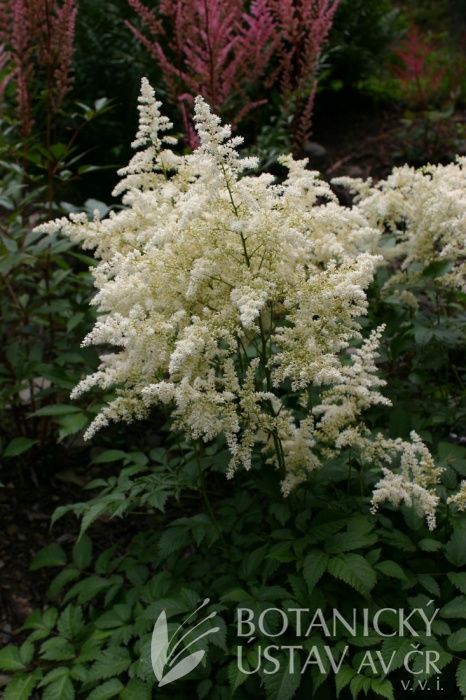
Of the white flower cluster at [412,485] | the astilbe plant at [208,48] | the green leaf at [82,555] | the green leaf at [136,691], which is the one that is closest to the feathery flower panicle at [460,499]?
the white flower cluster at [412,485]

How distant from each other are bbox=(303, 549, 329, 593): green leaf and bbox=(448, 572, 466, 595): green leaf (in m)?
0.40

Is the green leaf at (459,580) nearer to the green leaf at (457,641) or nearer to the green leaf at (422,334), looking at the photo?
the green leaf at (457,641)

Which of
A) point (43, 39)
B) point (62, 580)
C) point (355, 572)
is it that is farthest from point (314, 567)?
point (43, 39)

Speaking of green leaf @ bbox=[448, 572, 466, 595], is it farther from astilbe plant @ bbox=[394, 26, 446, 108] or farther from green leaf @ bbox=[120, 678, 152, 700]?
astilbe plant @ bbox=[394, 26, 446, 108]

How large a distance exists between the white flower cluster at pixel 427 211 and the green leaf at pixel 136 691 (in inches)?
71.4

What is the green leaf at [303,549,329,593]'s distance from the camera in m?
2.19

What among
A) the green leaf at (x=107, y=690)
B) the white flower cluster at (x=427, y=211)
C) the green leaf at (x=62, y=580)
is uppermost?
the white flower cluster at (x=427, y=211)

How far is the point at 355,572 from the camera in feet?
7.19

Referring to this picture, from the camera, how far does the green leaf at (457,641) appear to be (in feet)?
7.04

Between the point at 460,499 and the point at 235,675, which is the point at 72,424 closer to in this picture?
the point at 235,675

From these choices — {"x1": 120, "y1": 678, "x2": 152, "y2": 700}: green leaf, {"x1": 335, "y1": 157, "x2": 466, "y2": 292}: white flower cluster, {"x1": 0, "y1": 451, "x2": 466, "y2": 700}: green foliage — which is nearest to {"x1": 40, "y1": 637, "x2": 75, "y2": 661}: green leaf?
{"x1": 0, "y1": 451, "x2": 466, "y2": 700}: green foliage

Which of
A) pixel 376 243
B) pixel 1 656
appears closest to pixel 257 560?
pixel 1 656

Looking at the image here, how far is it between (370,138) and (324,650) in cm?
618

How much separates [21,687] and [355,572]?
1.20 meters
